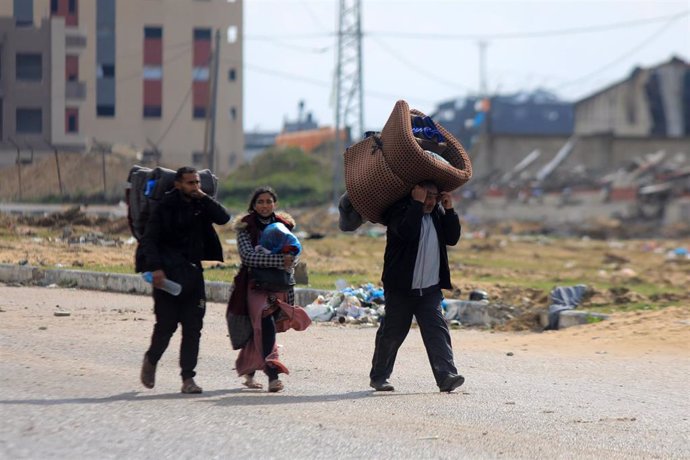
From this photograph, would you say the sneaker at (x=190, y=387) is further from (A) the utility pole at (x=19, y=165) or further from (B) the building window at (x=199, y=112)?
(B) the building window at (x=199, y=112)

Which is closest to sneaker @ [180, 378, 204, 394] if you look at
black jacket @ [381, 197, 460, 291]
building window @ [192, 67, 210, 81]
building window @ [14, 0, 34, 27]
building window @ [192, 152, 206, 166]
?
black jacket @ [381, 197, 460, 291]

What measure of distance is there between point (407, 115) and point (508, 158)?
5498cm

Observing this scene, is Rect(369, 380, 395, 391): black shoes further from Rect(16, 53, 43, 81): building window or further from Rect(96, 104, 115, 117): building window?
Rect(96, 104, 115, 117): building window

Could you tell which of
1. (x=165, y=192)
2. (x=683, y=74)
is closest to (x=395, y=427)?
(x=165, y=192)

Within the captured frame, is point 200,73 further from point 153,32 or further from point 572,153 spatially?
point 572,153

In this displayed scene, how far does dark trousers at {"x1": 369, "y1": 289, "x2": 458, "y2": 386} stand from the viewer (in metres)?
9.47

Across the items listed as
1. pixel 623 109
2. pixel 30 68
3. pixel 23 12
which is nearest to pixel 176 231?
pixel 23 12

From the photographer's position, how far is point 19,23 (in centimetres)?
2988

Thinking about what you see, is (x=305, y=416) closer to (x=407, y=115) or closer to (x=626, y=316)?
(x=407, y=115)

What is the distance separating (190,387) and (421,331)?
1.77 metres

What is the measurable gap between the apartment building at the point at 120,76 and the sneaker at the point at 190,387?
68.5ft

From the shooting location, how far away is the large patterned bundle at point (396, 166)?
922 cm

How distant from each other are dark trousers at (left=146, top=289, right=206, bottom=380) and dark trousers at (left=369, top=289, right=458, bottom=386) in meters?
1.40

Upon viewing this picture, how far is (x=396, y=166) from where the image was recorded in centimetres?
927
